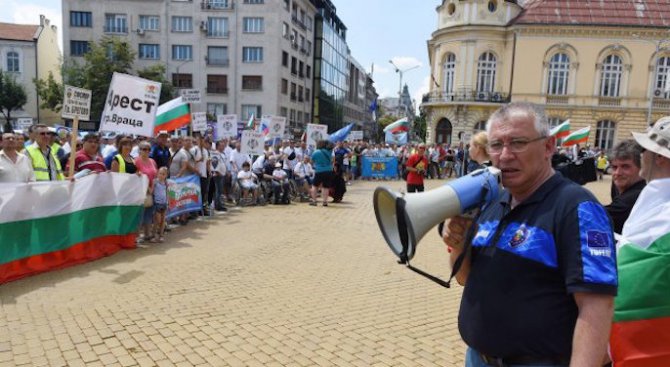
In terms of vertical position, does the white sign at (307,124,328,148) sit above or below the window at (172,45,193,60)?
below

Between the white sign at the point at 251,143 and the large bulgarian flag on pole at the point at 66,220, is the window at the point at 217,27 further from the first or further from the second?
the large bulgarian flag on pole at the point at 66,220

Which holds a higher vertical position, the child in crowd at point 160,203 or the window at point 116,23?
the window at point 116,23

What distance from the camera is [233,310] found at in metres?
5.40

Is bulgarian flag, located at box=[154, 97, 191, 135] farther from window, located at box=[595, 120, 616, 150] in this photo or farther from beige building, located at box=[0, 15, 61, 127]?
window, located at box=[595, 120, 616, 150]

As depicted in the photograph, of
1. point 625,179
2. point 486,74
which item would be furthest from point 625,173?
point 486,74

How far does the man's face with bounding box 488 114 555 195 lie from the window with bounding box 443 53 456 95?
47.6 meters

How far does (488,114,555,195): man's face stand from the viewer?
6.44ft

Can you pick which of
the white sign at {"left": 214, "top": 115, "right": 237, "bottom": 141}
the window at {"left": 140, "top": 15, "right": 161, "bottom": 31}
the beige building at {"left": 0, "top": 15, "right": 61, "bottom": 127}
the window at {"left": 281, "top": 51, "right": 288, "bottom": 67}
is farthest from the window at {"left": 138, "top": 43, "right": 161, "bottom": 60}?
the white sign at {"left": 214, "top": 115, "right": 237, "bottom": 141}

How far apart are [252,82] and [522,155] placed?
167ft

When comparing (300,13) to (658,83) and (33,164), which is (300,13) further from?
(33,164)

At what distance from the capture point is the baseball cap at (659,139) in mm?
2426

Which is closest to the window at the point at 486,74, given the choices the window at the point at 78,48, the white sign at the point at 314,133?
the white sign at the point at 314,133

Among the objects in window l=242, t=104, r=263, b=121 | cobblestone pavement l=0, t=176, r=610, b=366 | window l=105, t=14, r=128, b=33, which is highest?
window l=105, t=14, r=128, b=33

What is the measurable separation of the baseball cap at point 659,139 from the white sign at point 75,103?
26.6 feet
